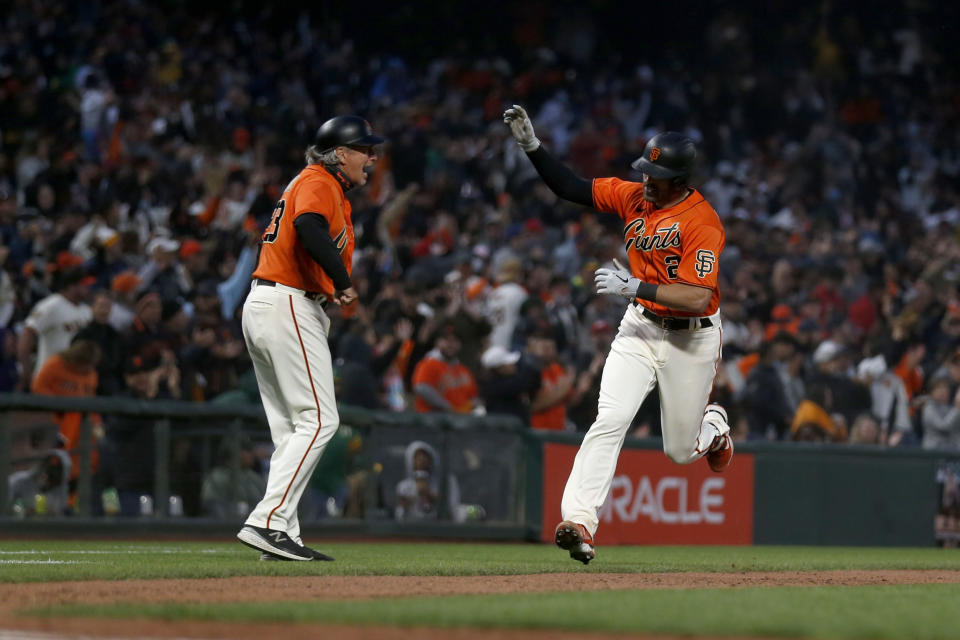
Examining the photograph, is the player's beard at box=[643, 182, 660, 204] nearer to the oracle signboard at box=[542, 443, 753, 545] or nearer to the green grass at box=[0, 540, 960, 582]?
the green grass at box=[0, 540, 960, 582]

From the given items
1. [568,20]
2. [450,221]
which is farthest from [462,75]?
[450,221]

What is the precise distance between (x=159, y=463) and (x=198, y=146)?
782 cm

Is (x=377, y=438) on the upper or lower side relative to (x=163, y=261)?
lower

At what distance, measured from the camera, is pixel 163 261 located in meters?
13.3

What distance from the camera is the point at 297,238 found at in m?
7.44

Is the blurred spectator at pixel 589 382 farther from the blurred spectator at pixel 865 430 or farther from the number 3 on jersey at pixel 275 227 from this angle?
the number 3 on jersey at pixel 275 227

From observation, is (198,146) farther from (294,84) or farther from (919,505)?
(919,505)

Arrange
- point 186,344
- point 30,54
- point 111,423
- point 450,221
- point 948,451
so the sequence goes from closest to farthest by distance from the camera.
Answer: point 111,423, point 186,344, point 948,451, point 450,221, point 30,54

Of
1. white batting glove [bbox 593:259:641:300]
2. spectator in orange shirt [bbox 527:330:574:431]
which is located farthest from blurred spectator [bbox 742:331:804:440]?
white batting glove [bbox 593:259:641:300]

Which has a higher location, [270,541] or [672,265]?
[672,265]

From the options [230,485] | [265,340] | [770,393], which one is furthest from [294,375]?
[770,393]

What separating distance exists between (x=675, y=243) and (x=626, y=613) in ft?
8.87

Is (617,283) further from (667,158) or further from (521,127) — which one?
(521,127)

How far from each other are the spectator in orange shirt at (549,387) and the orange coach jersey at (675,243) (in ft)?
17.2
